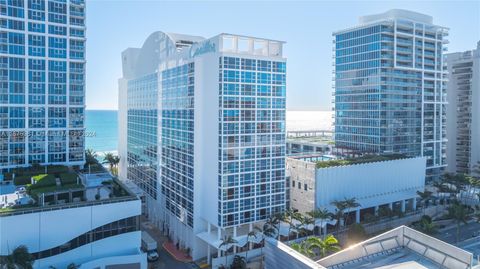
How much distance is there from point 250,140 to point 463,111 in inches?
2811

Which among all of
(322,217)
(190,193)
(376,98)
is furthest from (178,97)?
(376,98)

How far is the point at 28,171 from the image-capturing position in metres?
53.2

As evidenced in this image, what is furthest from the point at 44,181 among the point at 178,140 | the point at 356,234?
→ the point at 356,234

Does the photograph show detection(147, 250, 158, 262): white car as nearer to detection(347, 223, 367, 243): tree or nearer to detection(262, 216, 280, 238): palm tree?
detection(262, 216, 280, 238): palm tree

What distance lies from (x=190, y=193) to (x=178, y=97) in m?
12.6

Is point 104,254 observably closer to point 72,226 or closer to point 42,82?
point 72,226

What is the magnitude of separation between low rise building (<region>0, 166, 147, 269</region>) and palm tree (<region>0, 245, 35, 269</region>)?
39.9 inches

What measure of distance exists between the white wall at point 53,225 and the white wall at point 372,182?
1099 inches

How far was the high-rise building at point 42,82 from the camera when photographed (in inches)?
2109

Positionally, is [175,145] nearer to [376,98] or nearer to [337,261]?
[337,261]

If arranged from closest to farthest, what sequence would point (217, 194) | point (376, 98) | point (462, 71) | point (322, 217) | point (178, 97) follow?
point (217, 194) → point (322, 217) → point (178, 97) → point (376, 98) → point (462, 71)

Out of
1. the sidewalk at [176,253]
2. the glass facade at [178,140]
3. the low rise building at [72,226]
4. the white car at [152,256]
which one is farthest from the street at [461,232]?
the low rise building at [72,226]

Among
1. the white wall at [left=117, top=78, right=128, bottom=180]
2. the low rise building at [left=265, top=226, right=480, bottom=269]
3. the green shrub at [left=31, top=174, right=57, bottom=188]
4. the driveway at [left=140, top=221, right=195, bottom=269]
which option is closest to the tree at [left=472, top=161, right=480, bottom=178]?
the low rise building at [left=265, top=226, right=480, bottom=269]

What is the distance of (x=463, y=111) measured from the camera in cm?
9494
